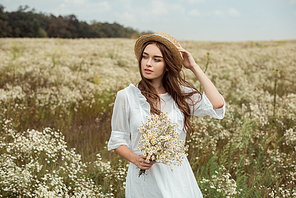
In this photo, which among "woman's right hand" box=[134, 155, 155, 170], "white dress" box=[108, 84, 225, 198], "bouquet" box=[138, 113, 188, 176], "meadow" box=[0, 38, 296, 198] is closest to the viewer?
"bouquet" box=[138, 113, 188, 176]

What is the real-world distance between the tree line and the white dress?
127 ft

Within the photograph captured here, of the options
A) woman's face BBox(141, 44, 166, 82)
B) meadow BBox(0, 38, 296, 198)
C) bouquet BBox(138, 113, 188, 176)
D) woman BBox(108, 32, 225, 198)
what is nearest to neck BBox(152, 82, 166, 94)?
woman BBox(108, 32, 225, 198)

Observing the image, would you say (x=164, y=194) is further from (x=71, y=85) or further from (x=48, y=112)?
(x=71, y=85)

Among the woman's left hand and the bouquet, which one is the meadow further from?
the woman's left hand

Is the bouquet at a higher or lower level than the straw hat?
lower

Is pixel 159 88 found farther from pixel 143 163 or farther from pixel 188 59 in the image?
Result: pixel 143 163

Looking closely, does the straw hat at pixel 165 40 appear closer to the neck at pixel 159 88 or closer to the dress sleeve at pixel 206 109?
the neck at pixel 159 88

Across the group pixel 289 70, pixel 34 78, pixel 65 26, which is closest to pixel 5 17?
pixel 65 26

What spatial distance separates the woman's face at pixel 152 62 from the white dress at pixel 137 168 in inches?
7.9

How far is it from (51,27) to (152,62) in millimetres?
50035

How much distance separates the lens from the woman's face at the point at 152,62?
90.7 inches

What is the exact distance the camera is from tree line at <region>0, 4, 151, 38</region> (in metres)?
40.6

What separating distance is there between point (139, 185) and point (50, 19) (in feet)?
176

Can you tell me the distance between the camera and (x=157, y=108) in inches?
92.8
